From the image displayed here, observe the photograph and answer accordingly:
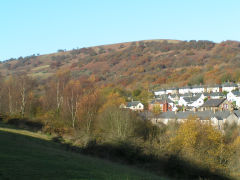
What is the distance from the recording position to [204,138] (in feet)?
96.5

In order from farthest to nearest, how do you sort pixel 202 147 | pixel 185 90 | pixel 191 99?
pixel 185 90 < pixel 191 99 < pixel 202 147

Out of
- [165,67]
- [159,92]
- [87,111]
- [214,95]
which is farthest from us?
[165,67]

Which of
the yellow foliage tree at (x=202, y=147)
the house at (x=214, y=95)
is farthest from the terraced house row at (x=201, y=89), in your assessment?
the yellow foliage tree at (x=202, y=147)

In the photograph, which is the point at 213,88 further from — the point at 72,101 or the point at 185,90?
the point at 72,101

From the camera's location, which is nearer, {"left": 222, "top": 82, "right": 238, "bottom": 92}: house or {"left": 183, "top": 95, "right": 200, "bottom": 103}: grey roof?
{"left": 183, "top": 95, "right": 200, "bottom": 103}: grey roof

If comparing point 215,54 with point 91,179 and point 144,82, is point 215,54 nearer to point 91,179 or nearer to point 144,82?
point 144,82

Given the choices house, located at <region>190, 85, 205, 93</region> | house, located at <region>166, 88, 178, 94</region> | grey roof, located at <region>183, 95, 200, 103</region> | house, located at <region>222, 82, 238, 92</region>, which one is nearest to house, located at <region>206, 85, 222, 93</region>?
house, located at <region>222, 82, 238, 92</region>

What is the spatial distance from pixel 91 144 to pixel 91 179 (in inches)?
613

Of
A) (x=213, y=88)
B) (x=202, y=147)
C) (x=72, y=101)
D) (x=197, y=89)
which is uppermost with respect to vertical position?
(x=213, y=88)

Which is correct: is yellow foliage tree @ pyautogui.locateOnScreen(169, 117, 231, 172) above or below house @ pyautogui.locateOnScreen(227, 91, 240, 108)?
below

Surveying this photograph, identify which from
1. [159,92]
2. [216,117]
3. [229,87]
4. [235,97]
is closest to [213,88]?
[229,87]

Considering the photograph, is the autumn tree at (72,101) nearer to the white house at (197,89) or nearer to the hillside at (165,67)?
the white house at (197,89)

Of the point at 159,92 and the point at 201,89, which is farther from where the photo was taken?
the point at 159,92

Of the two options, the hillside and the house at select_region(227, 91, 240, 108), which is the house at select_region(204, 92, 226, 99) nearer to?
the house at select_region(227, 91, 240, 108)
